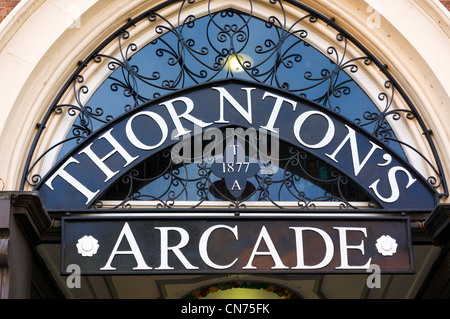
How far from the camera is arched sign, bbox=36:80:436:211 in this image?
24.3 ft

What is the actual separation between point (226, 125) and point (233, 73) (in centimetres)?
66

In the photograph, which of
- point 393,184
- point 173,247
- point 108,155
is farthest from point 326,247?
point 108,155

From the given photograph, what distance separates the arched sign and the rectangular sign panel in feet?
1.24

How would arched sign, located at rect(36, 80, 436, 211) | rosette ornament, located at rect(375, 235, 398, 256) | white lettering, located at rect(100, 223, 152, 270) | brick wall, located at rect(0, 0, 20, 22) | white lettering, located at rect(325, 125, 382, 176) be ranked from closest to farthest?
white lettering, located at rect(100, 223, 152, 270), rosette ornament, located at rect(375, 235, 398, 256), arched sign, located at rect(36, 80, 436, 211), white lettering, located at rect(325, 125, 382, 176), brick wall, located at rect(0, 0, 20, 22)

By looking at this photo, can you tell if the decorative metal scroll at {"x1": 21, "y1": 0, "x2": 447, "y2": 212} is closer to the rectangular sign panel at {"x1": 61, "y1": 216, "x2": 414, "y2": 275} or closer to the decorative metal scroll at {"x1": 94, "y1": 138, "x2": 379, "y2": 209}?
the decorative metal scroll at {"x1": 94, "y1": 138, "x2": 379, "y2": 209}

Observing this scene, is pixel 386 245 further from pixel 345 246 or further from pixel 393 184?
pixel 393 184

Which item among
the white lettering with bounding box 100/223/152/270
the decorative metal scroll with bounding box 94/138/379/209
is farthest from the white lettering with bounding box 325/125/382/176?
the white lettering with bounding box 100/223/152/270

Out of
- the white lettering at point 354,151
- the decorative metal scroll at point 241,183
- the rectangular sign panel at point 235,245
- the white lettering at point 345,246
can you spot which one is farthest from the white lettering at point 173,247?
the white lettering at point 354,151

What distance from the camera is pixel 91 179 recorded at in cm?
741

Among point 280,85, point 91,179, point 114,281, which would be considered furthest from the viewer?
point 114,281

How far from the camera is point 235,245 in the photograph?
23.1 feet
